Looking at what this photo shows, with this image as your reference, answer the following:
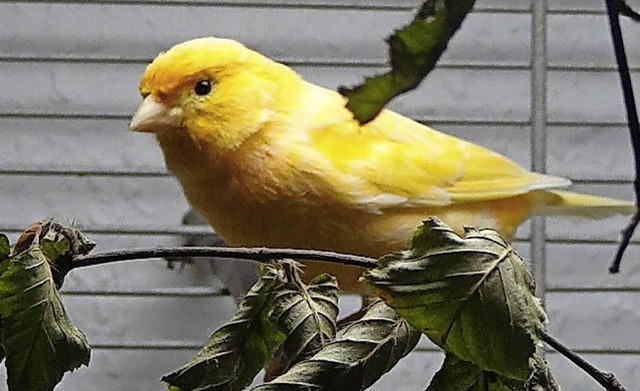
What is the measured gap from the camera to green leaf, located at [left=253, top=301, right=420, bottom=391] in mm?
296

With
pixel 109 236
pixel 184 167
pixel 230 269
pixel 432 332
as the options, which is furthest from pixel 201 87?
pixel 109 236

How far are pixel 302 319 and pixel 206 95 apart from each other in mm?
347

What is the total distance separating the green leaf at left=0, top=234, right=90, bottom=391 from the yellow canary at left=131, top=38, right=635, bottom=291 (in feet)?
1.03

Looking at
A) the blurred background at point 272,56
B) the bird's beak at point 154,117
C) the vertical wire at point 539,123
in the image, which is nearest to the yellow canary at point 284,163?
the bird's beak at point 154,117

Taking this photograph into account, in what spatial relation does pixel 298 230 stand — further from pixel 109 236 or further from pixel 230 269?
pixel 109 236

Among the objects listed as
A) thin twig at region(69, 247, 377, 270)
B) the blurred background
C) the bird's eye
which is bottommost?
the blurred background

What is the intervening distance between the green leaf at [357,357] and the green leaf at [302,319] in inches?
0.6

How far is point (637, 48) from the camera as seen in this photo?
1122 millimetres

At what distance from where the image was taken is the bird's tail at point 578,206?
31.4 inches

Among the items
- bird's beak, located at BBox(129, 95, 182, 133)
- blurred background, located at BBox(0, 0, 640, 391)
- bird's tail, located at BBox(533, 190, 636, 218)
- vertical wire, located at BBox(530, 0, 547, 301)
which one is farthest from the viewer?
blurred background, located at BBox(0, 0, 640, 391)

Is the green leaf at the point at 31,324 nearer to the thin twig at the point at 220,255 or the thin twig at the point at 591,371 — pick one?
the thin twig at the point at 220,255

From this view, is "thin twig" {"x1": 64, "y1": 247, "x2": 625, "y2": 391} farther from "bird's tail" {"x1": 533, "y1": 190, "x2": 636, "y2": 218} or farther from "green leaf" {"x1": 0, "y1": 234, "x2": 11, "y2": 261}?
"bird's tail" {"x1": 533, "y1": 190, "x2": 636, "y2": 218}

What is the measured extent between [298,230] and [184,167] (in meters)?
0.09

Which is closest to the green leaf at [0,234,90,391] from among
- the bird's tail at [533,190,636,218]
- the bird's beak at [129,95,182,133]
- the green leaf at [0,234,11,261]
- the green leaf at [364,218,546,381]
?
the green leaf at [0,234,11,261]
